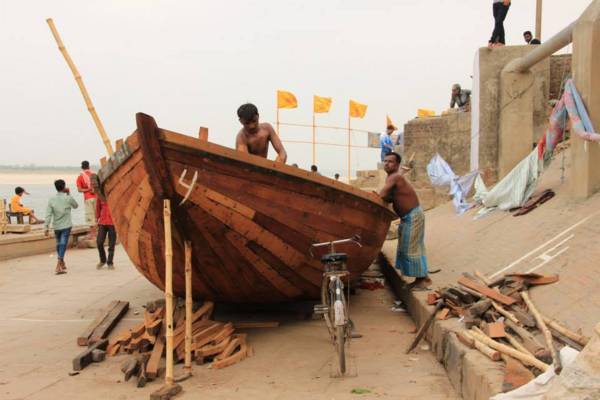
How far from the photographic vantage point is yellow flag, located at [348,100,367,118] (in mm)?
20119

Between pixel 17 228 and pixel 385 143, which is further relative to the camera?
pixel 385 143

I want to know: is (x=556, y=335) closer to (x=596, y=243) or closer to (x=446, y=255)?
(x=596, y=243)

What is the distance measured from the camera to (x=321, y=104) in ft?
62.2

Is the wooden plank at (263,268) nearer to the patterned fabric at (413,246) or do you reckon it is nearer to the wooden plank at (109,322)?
the patterned fabric at (413,246)

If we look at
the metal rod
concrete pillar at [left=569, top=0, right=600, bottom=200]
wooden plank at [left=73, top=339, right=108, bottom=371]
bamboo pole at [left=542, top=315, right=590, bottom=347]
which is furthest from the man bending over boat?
the metal rod

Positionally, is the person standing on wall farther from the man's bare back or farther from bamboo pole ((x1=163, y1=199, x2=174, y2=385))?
bamboo pole ((x1=163, y1=199, x2=174, y2=385))

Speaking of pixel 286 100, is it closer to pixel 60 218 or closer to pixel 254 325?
pixel 60 218

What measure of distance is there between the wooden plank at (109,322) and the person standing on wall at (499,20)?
9.12 m

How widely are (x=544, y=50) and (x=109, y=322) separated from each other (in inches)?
277

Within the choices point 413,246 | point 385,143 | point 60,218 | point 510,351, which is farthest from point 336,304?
point 385,143

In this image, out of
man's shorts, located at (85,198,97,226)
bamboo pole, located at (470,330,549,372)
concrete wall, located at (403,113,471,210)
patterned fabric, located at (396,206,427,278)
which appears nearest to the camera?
bamboo pole, located at (470,330,549,372)

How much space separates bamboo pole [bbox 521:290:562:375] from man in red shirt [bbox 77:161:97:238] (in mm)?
7162

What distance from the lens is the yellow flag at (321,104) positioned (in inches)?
742

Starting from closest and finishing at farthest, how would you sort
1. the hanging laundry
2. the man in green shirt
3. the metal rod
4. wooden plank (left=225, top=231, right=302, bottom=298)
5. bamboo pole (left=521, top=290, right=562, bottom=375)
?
bamboo pole (left=521, top=290, right=562, bottom=375) < wooden plank (left=225, top=231, right=302, bottom=298) < the metal rod < the man in green shirt < the hanging laundry
